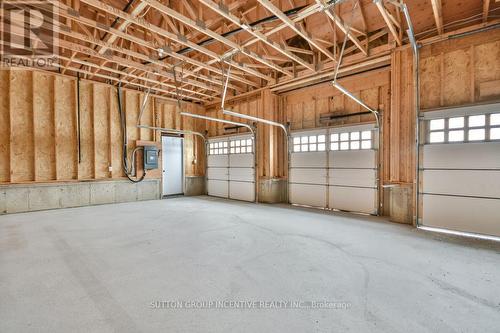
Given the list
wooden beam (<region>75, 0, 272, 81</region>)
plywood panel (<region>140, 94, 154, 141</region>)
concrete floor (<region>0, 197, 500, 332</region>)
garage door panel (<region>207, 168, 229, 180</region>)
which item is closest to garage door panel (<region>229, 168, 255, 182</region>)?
garage door panel (<region>207, 168, 229, 180</region>)

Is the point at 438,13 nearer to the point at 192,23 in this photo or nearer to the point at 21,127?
the point at 192,23

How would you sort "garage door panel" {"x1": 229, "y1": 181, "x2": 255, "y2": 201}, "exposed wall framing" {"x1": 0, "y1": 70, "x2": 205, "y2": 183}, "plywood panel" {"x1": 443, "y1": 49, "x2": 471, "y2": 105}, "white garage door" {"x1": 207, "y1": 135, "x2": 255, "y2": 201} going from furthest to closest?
"white garage door" {"x1": 207, "y1": 135, "x2": 255, "y2": 201} → "garage door panel" {"x1": 229, "y1": 181, "x2": 255, "y2": 201} → "exposed wall framing" {"x1": 0, "y1": 70, "x2": 205, "y2": 183} → "plywood panel" {"x1": 443, "y1": 49, "x2": 471, "y2": 105}

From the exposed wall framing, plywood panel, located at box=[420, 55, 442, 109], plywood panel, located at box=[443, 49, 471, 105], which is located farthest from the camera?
the exposed wall framing

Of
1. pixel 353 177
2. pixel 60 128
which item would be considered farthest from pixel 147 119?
pixel 353 177

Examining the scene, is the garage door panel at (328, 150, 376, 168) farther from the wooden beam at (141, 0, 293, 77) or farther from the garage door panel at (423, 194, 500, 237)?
the wooden beam at (141, 0, 293, 77)

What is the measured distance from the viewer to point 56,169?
21.6 feet

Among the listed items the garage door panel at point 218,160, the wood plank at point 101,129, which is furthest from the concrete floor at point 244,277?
the garage door panel at point 218,160

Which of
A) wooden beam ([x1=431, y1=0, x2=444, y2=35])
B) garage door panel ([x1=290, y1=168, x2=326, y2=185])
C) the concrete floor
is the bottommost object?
the concrete floor

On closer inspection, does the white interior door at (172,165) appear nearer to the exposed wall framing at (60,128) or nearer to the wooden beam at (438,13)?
the exposed wall framing at (60,128)

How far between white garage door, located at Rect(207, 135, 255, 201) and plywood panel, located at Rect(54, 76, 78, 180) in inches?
179

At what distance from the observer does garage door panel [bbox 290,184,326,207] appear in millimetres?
6656

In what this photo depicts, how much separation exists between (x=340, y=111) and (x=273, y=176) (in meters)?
2.73

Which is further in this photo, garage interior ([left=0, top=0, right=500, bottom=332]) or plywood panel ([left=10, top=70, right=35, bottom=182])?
plywood panel ([left=10, top=70, right=35, bottom=182])

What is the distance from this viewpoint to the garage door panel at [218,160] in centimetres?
905
